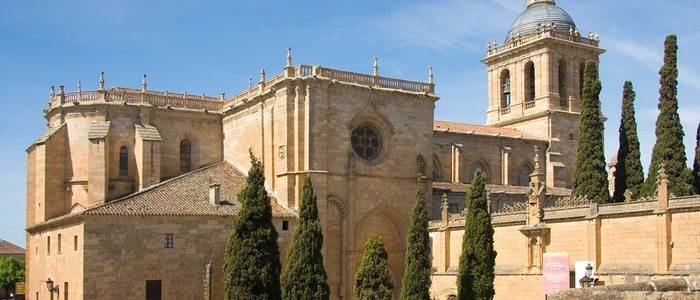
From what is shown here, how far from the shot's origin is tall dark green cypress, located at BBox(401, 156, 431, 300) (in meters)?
33.2

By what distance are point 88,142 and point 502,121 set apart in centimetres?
2693

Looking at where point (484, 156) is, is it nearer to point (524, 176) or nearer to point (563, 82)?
point (524, 176)

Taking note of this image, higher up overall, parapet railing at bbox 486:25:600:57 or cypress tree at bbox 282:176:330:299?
parapet railing at bbox 486:25:600:57

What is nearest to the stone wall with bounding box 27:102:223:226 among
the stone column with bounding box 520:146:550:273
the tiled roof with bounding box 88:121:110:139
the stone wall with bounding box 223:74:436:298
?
the tiled roof with bounding box 88:121:110:139

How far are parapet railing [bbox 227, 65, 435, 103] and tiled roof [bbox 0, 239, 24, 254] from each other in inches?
2080

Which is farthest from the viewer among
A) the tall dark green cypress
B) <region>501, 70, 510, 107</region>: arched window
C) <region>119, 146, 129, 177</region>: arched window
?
<region>501, 70, 510, 107</region>: arched window

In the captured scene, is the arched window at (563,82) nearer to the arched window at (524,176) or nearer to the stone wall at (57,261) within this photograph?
Result: the arched window at (524,176)

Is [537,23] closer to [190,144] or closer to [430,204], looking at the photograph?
[430,204]

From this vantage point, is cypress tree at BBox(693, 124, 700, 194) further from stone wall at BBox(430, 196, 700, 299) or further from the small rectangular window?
the small rectangular window

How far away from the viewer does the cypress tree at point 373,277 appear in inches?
1240

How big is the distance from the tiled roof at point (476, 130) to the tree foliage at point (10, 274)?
1547 inches

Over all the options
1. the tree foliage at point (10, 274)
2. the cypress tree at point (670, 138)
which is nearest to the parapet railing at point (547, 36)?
the cypress tree at point (670, 138)

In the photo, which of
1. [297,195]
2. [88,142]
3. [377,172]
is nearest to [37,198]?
[88,142]

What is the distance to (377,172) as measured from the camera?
3981cm
